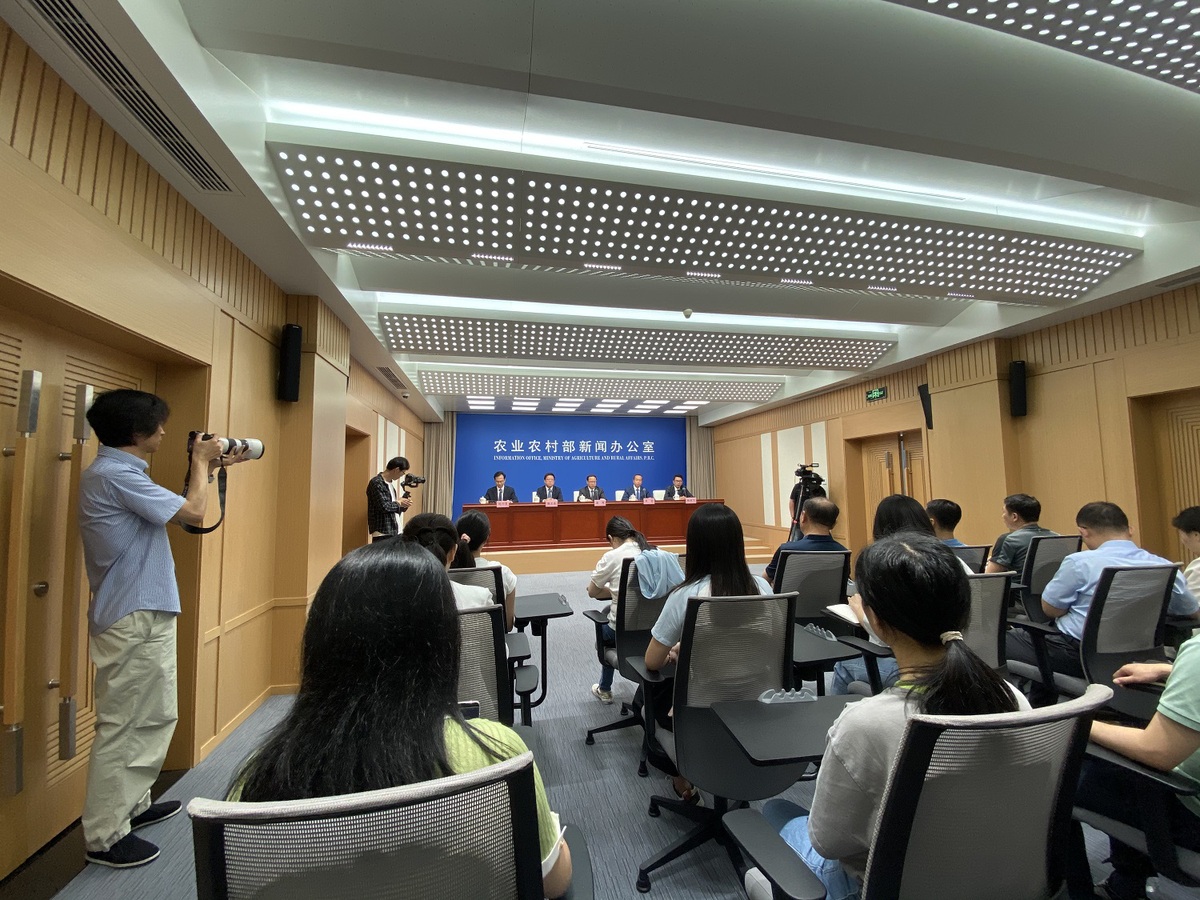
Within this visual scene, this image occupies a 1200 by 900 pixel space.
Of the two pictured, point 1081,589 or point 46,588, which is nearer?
point 46,588

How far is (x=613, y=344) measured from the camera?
5270 millimetres

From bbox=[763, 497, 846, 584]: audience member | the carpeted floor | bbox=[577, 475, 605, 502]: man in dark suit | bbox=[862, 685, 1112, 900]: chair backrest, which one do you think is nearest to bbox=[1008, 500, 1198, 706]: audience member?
the carpeted floor

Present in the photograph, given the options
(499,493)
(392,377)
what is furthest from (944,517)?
(499,493)

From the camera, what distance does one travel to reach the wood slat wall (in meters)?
1.52

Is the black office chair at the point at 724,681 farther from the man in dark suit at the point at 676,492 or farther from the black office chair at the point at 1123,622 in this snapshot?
the man in dark suit at the point at 676,492

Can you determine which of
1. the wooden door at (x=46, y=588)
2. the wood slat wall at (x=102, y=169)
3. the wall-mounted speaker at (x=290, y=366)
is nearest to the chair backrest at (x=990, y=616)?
the wooden door at (x=46, y=588)

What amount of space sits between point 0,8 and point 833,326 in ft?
20.1

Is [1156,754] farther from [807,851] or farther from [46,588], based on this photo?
[46,588]

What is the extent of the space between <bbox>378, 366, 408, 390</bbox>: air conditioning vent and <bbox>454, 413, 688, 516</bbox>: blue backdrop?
3913 millimetres

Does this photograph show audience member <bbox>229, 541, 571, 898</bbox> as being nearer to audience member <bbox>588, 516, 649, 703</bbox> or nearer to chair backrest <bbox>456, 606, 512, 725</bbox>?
chair backrest <bbox>456, 606, 512, 725</bbox>

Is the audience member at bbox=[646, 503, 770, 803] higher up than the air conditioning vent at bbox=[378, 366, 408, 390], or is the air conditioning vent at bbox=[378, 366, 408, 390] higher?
the air conditioning vent at bbox=[378, 366, 408, 390]

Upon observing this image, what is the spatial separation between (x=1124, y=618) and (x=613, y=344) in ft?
13.8

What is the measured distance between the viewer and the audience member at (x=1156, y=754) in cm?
105

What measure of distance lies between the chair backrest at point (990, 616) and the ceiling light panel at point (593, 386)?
5.42 m
